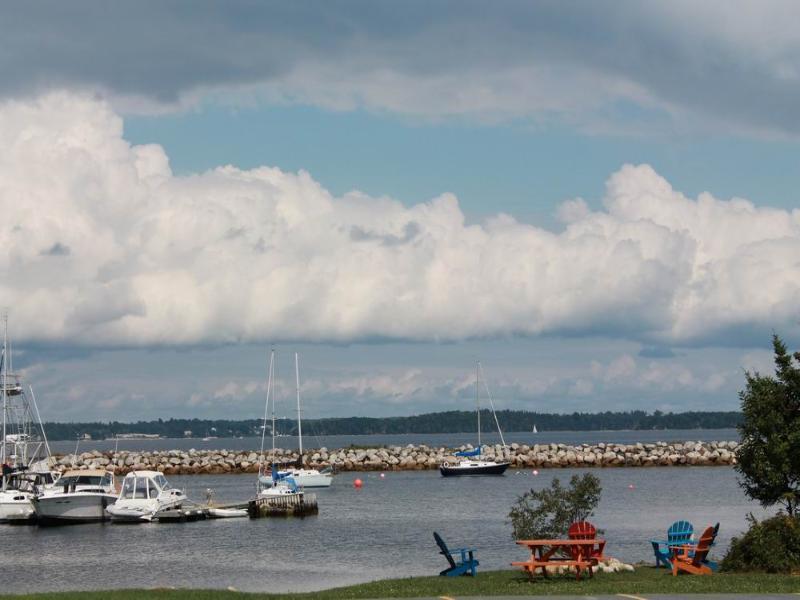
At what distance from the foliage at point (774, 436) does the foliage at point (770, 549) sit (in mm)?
Answer: 1444

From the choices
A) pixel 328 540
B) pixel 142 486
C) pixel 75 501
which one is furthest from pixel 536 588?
pixel 142 486

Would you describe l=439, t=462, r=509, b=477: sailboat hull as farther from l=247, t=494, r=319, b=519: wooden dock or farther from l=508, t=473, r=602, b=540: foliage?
l=508, t=473, r=602, b=540: foliage

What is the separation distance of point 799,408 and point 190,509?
139 feet

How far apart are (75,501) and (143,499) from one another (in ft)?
11.9

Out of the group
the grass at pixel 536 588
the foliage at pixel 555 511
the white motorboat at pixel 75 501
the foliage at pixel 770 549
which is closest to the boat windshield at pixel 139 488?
the white motorboat at pixel 75 501

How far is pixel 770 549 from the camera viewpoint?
27.5m

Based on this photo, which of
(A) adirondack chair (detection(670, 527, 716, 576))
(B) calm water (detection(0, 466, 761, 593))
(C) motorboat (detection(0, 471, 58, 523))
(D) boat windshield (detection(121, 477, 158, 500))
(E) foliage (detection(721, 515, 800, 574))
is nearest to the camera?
(E) foliage (detection(721, 515, 800, 574))

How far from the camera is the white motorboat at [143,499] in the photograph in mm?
64750

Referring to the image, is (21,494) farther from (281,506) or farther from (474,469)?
(474,469)

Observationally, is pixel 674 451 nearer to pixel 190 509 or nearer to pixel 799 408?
pixel 190 509

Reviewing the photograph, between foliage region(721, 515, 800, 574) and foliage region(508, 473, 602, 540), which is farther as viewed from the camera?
foliage region(508, 473, 602, 540)

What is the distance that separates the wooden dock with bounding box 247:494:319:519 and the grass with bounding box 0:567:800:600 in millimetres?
38732

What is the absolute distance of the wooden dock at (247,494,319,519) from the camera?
6669 cm

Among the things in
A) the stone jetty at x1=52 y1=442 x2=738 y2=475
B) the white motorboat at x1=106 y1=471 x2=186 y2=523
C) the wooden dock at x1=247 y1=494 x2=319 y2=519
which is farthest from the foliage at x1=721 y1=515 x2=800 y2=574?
the stone jetty at x1=52 y1=442 x2=738 y2=475
